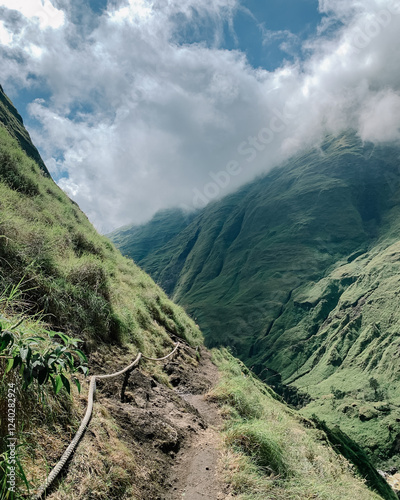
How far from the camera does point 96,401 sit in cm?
539

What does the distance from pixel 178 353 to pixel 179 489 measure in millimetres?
8230

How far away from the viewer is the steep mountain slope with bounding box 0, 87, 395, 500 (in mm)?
3314

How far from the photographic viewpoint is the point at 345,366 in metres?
148

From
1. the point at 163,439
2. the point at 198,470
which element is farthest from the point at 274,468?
the point at 163,439

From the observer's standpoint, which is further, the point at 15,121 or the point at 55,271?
the point at 15,121

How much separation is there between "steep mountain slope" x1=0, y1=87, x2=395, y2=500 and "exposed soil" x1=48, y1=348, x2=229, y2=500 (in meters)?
0.03

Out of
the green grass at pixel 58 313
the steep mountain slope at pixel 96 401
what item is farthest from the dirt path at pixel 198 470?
the green grass at pixel 58 313

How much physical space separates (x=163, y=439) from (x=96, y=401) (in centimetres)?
164

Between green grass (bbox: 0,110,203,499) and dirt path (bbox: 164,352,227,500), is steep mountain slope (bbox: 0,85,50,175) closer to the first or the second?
green grass (bbox: 0,110,203,499)

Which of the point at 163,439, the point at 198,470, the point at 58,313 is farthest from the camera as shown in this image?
the point at 58,313

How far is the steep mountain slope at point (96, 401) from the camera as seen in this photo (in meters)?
3.31

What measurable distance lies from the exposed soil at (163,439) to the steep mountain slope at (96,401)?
3 centimetres

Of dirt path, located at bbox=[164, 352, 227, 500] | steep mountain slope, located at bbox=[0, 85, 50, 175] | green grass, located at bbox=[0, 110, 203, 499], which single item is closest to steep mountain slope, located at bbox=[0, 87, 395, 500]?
green grass, located at bbox=[0, 110, 203, 499]

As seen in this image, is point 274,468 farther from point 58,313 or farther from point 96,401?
point 58,313
